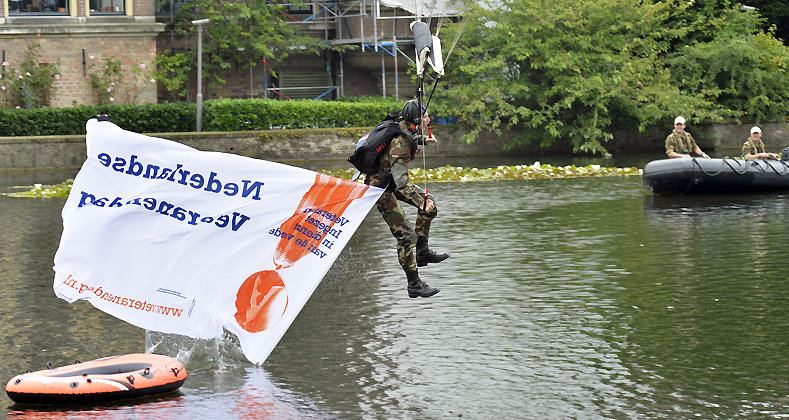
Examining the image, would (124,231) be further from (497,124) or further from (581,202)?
(497,124)

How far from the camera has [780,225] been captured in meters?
14.9

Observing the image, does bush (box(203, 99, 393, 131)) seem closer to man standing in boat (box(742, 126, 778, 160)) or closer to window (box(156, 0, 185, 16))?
window (box(156, 0, 185, 16))

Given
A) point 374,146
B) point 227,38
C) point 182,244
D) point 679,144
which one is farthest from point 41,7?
point 182,244

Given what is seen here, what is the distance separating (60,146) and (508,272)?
2435cm

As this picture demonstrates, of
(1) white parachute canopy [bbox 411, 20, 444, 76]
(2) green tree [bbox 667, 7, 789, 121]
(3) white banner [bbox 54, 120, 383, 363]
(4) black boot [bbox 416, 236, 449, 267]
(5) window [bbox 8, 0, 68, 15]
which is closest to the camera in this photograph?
(3) white banner [bbox 54, 120, 383, 363]

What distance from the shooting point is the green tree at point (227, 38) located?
37750mm

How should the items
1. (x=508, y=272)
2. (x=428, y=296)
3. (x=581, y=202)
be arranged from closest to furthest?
(x=428, y=296), (x=508, y=272), (x=581, y=202)

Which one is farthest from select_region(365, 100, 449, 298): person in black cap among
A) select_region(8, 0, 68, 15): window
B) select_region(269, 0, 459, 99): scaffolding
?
select_region(8, 0, 68, 15): window

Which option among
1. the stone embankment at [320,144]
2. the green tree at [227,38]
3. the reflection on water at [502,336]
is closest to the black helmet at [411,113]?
the reflection on water at [502,336]

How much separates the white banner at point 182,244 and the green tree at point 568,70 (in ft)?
87.5

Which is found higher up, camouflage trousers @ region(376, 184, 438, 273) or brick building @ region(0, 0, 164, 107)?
brick building @ region(0, 0, 164, 107)

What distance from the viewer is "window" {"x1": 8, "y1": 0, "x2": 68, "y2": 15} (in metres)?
37.5

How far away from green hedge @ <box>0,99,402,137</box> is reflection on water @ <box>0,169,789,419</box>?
65.6 ft

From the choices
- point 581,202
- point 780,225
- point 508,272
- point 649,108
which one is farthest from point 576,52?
point 508,272
